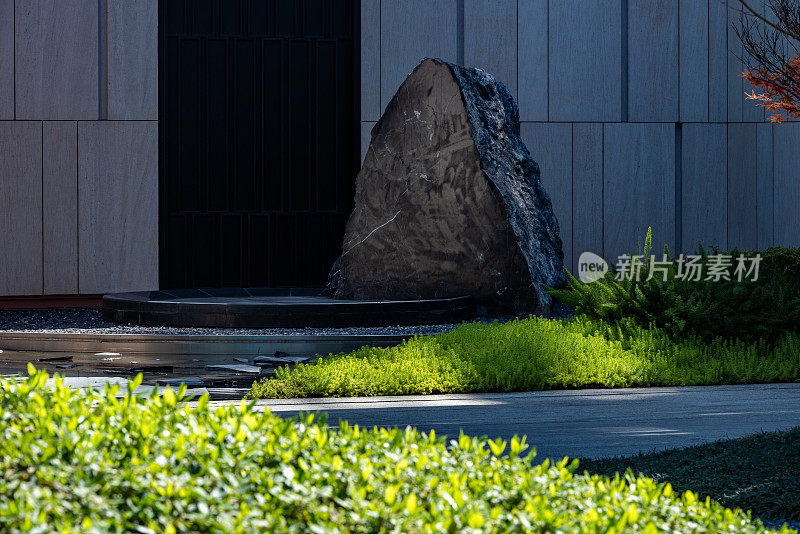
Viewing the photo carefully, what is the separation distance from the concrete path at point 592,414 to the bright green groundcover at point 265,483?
2.78m

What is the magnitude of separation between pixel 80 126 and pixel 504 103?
6934mm

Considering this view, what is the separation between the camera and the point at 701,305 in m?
9.73

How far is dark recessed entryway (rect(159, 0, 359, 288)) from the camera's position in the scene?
54.5 feet

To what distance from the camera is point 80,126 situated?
52.7ft

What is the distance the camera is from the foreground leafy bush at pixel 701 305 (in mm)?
9836

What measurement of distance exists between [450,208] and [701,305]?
149 inches

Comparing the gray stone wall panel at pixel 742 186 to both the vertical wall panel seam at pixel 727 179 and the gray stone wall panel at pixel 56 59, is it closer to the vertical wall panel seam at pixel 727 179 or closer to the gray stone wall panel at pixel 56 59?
the vertical wall panel seam at pixel 727 179

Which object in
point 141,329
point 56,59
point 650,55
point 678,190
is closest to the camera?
point 141,329

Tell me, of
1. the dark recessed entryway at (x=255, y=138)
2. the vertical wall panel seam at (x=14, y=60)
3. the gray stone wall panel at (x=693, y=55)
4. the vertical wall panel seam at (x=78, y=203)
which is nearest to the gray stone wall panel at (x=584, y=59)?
the gray stone wall panel at (x=693, y=55)

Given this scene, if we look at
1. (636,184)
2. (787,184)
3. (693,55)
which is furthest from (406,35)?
(787,184)

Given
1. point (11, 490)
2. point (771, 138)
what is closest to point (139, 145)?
point (771, 138)

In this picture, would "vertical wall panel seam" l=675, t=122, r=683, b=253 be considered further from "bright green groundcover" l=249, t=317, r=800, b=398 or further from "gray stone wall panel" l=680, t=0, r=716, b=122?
"bright green groundcover" l=249, t=317, r=800, b=398

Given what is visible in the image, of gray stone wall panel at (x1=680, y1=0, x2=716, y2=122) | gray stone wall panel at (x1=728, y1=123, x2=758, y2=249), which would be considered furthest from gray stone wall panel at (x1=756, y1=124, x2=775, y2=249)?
gray stone wall panel at (x1=680, y1=0, x2=716, y2=122)

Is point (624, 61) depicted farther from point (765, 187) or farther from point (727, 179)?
point (765, 187)
